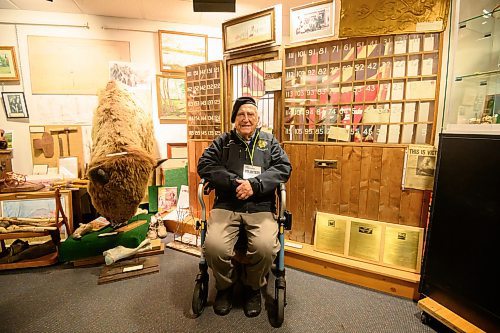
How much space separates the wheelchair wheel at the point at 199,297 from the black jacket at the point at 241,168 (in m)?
0.53

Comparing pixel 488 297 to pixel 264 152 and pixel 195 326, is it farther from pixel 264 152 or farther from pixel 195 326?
pixel 195 326

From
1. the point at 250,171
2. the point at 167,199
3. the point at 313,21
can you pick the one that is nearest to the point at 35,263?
the point at 167,199

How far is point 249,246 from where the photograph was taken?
1.59 m

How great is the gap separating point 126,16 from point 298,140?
2.73 meters

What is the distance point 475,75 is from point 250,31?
1.75 meters

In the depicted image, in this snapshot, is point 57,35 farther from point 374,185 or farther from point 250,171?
point 374,185

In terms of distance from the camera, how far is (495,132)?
1319mm

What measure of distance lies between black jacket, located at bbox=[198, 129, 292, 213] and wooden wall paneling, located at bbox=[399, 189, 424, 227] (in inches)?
37.6

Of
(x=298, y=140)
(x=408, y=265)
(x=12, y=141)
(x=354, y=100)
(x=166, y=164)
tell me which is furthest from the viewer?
(x=166, y=164)

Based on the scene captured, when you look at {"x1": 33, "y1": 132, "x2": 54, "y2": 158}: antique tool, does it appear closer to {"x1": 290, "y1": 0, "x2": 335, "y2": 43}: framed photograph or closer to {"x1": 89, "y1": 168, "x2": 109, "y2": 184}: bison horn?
{"x1": 89, "y1": 168, "x2": 109, "y2": 184}: bison horn

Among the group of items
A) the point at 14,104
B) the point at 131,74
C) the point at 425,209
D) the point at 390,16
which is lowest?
the point at 425,209

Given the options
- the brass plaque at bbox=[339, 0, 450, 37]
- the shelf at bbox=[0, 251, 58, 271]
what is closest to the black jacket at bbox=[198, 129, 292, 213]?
the brass plaque at bbox=[339, 0, 450, 37]

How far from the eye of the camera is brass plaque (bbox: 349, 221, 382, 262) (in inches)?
79.0

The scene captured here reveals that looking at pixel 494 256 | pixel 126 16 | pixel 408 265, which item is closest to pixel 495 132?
pixel 494 256
